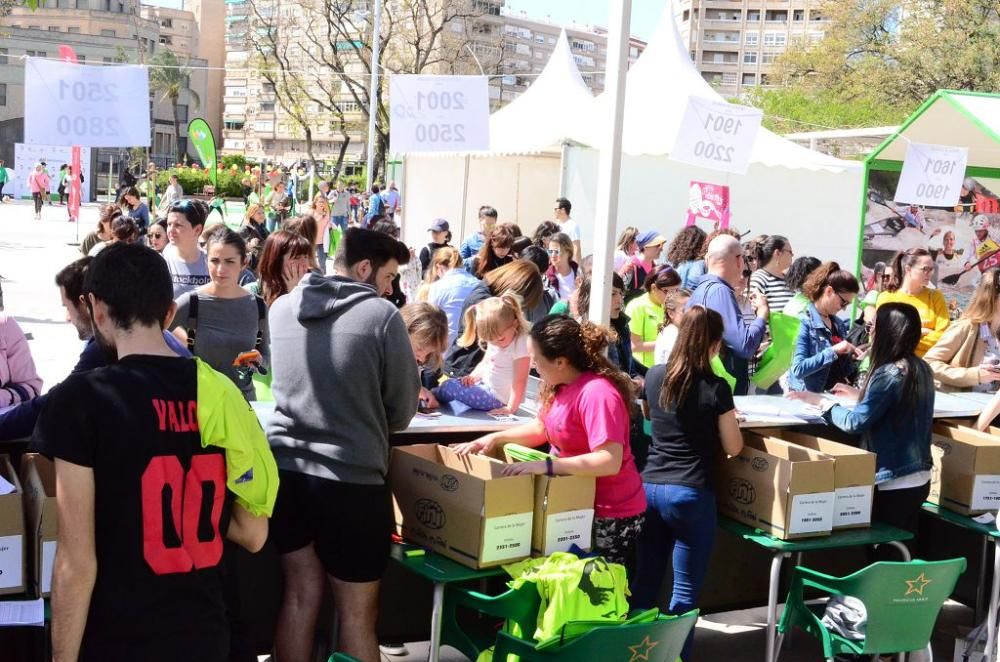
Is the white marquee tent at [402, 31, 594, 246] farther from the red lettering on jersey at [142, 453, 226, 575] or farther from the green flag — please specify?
the red lettering on jersey at [142, 453, 226, 575]

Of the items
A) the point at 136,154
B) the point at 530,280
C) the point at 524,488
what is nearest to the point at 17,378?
the point at 524,488

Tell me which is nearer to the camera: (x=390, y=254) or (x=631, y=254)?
(x=390, y=254)

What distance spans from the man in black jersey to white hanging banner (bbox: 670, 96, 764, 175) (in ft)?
17.5

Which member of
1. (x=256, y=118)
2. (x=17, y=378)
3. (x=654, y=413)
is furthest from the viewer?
(x=256, y=118)

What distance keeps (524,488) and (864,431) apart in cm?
177

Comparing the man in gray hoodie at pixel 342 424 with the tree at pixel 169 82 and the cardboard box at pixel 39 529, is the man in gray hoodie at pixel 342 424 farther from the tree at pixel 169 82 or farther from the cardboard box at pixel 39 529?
the tree at pixel 169 82

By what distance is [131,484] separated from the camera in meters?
2.56

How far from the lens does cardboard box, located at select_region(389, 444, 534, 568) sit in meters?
3.84

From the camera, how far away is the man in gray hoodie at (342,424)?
3.62m

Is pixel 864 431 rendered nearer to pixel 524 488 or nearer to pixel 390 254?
pixel 524 488

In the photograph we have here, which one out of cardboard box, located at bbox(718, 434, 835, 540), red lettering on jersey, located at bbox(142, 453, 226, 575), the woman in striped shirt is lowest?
cardboard box, located at bbox(718, 434, 835, 540)

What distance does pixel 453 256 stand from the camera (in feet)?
25.9

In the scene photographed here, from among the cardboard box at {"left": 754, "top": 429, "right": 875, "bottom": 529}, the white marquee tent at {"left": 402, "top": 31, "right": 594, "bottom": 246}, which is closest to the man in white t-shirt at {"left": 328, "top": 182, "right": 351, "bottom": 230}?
the white marquee tent at {"left": 402, "top": 31, "right": 594, "bottom": 246}

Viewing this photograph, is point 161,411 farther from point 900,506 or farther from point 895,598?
point 900,506
